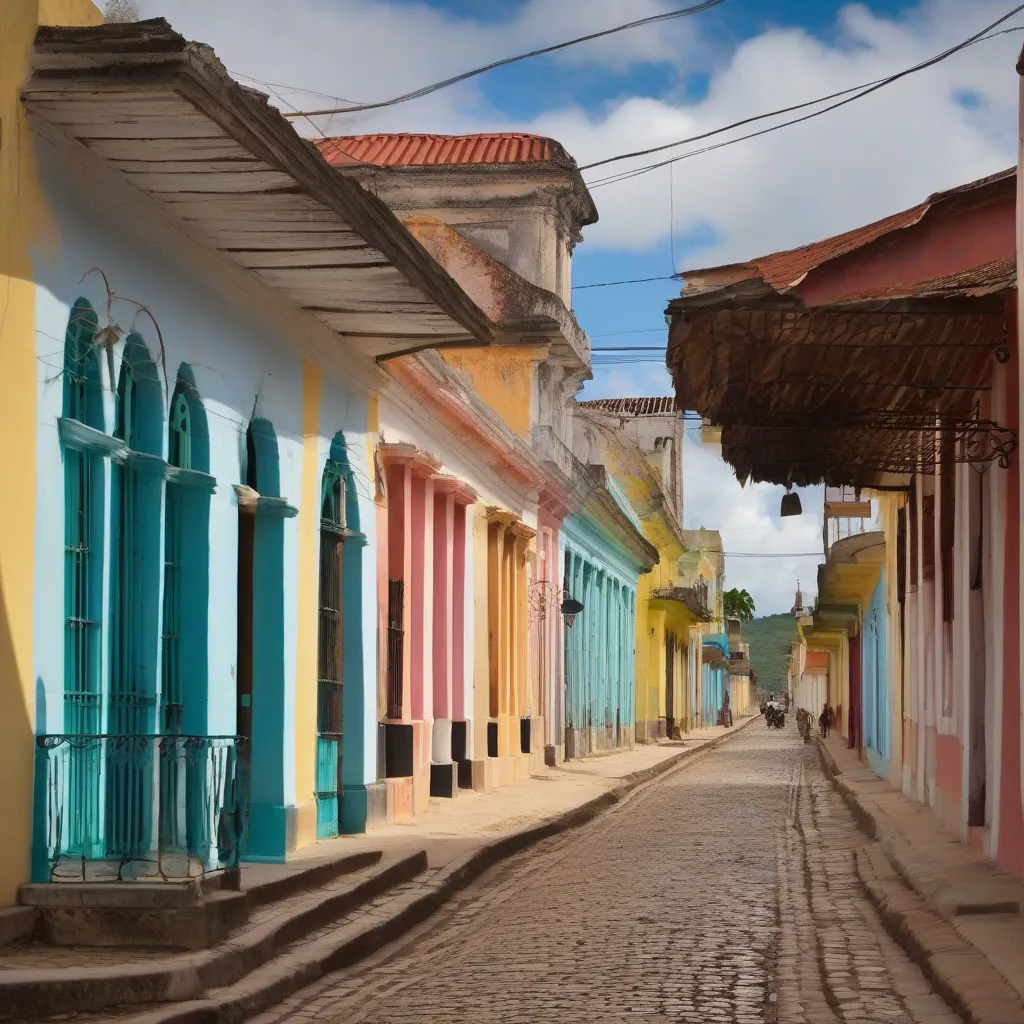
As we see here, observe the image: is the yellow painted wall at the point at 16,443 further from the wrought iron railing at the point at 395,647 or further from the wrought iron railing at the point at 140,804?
the wrought iron railing at the point at 395,647

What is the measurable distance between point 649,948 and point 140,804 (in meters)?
2.53

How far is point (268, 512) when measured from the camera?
11.7 metres

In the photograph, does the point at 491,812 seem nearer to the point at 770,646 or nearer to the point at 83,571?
the point at 83,571

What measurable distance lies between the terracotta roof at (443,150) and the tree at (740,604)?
262ft

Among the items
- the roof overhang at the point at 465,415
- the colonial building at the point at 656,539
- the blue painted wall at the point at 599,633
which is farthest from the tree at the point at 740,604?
the roof overhang at the point at 465,415

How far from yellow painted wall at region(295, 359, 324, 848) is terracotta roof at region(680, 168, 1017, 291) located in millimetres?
2987

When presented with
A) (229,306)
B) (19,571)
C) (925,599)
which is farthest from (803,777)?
(19,571)

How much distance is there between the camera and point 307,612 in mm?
12438

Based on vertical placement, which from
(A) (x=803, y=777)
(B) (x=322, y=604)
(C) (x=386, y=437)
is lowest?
(A) (x=803, y=777)

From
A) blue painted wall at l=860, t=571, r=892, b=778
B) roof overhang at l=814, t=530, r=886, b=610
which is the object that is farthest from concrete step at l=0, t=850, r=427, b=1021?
blue painted wall at l=860, t=571, r=892, b=778

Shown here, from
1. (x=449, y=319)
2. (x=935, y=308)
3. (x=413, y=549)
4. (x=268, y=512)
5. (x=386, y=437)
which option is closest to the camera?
(x=935, y=308)

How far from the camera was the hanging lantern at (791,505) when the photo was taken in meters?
13.7

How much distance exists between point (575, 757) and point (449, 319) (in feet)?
57.7

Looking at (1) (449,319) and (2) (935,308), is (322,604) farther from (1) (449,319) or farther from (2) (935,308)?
(2) (935,308)
